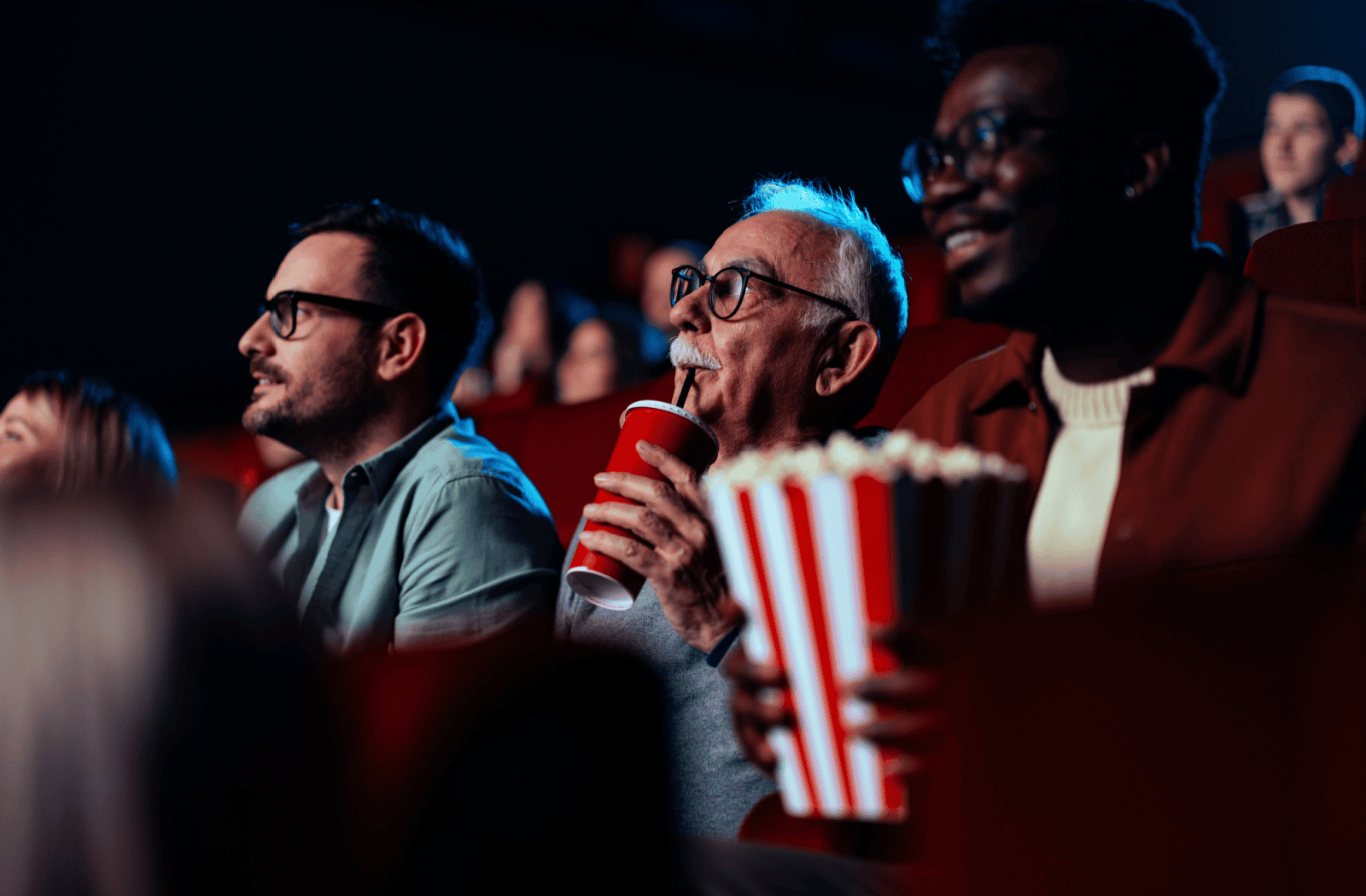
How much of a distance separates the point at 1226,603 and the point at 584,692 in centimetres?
38

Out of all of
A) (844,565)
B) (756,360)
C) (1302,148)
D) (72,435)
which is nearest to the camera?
(844,565)

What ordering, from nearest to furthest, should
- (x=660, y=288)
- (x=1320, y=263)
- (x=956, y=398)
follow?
1. (x=956, y=398)
2. (x=1320, y=263)
3. (x=660, y=288)

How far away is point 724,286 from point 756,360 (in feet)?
0.27

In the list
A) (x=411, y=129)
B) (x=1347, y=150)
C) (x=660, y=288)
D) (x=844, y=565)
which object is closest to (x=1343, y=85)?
(x=1347, y=150)

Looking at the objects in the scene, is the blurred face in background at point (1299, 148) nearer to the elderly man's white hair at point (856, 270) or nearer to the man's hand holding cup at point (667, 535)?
the elderly man's white hair at point (856, 270)

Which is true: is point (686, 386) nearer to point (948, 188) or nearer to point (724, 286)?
point (724, 286)

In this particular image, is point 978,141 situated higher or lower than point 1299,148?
lower

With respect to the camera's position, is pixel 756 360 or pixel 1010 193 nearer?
pixel 1010 193

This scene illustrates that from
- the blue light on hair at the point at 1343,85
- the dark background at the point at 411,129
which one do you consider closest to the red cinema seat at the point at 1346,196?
the blue light on hair at the point at 1343,85

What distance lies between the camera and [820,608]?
0.49m

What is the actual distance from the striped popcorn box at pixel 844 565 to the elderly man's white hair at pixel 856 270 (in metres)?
0.64

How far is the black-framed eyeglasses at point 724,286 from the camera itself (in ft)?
3.66

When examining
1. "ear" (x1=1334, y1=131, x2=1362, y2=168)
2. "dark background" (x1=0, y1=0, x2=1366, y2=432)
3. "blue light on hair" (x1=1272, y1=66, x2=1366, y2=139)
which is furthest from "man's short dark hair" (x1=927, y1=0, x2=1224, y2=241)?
"dark background" (x1=0, y1=0, x2=1366, y2=432)

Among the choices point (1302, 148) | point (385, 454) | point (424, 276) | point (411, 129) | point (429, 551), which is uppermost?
point (411, 129)
